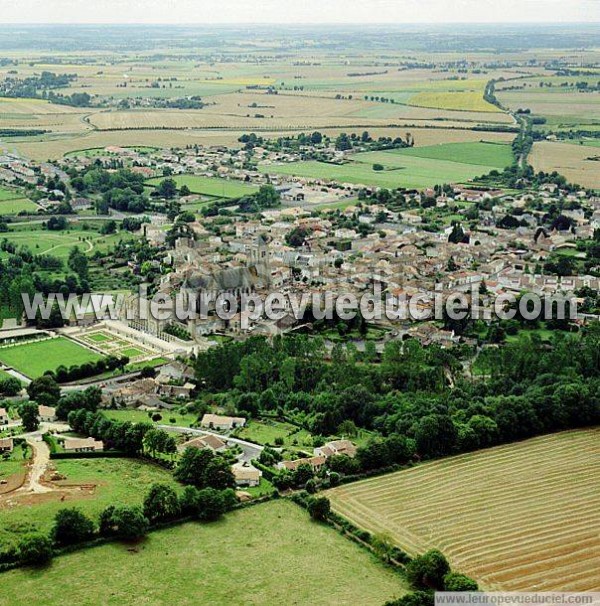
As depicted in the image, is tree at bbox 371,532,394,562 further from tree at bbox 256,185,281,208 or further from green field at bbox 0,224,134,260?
tree at bbox 256,185,281,208

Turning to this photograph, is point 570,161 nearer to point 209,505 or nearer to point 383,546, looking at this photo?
point 209,505

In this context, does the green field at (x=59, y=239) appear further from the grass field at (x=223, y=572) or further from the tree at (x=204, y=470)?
the grass field at (x=223, y=572)

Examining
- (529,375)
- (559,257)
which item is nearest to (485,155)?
(559,257)

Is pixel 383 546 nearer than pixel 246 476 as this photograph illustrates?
Yes

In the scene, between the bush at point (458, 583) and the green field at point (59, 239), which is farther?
the green field at point (59, 239)

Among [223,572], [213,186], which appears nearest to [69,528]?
[223,572]

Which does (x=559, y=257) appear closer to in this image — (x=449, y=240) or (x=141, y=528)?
(x=449, y=240)

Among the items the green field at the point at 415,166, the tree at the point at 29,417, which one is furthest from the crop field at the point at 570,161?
the tree at the point at 29,417
